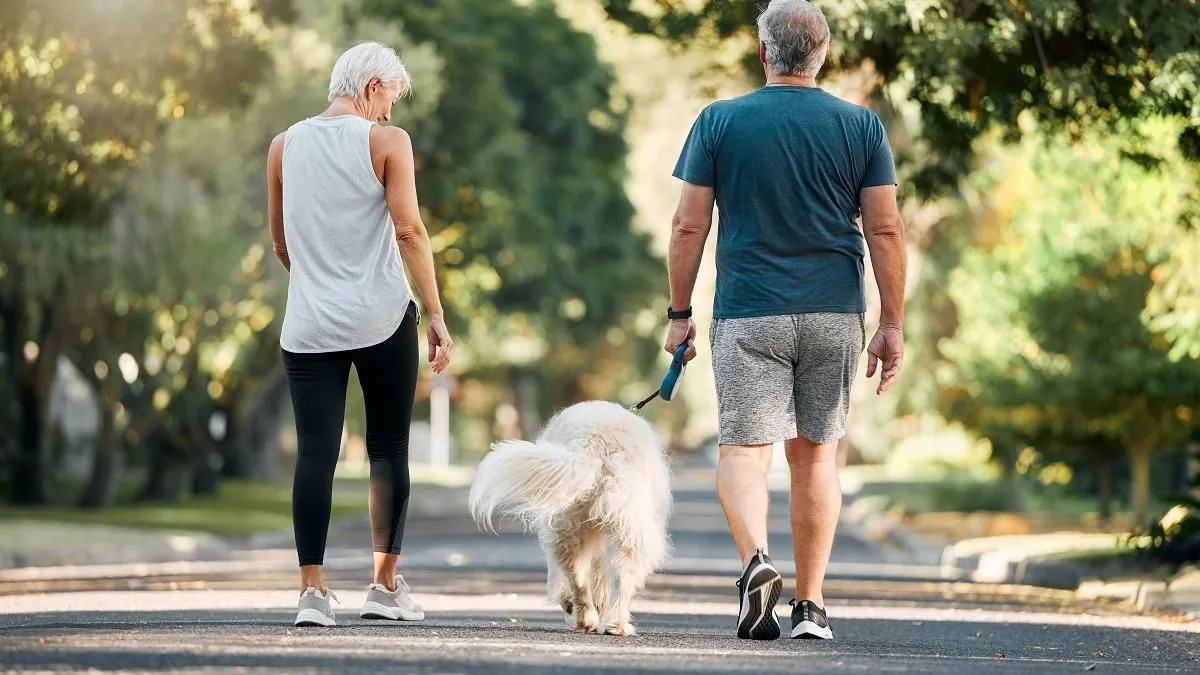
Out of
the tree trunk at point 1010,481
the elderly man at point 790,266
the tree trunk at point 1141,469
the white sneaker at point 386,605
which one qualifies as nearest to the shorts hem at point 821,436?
the elderly man at point 790,266

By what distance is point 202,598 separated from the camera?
11.3m

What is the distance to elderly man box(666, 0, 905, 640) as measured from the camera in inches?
321

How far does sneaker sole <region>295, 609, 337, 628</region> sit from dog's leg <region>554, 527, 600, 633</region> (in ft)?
3.09

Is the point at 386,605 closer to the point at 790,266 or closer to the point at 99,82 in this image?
the point at 790,266

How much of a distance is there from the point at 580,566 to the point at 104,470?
21922 mm

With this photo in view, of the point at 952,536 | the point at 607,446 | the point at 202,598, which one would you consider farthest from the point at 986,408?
the point at 607,446

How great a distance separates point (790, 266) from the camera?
320 inches

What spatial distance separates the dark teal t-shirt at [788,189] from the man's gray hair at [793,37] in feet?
0.34

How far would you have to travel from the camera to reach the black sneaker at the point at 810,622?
809cm

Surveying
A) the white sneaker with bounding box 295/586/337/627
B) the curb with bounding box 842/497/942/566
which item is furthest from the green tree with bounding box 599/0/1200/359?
the curb with bounding box 842/497/942/566

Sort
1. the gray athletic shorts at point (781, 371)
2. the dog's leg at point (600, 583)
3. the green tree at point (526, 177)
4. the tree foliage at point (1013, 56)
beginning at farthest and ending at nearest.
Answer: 1. the green tree at point (526, 177)
2. the tree foliage at point (1013, 56)
3. the dog's leg at point (600, 583)
4. the gray athletic shorts at point (781, 371)

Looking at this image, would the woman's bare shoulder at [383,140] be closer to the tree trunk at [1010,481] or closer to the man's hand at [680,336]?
the man's hand at [680,336]

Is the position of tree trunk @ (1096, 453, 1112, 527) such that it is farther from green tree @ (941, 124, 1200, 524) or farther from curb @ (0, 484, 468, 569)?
curb @ (0, 484, 468, 569)

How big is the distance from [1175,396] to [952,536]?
293cm
